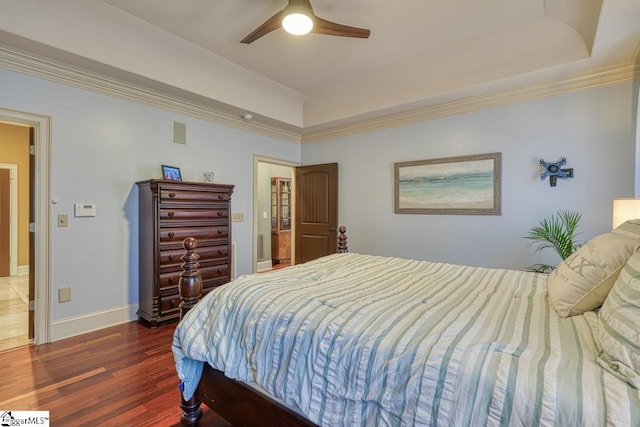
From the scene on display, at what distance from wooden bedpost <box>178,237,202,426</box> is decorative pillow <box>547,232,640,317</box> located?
1708 mm

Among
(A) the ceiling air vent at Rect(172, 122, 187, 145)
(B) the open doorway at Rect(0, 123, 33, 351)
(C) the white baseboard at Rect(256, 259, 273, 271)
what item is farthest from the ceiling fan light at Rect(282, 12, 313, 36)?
(B) the open doorway at Rect(0, 123, 33, 351)

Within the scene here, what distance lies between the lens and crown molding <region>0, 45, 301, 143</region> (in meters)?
2.58

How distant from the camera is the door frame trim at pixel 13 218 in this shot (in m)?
5.23

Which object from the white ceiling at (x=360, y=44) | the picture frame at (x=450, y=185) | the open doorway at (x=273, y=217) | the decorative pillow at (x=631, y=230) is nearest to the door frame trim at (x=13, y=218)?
the white ceiling at (x=360, y=44)

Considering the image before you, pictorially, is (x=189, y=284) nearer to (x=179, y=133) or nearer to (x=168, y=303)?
(x=168, y=303)

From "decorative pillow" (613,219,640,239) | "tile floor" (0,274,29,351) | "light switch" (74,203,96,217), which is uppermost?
"light switch" (74,203,96,217)

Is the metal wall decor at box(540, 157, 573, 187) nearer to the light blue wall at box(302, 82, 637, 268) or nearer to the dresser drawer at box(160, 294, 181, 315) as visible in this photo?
the light blue wall at box(302, 82, 637, 268)

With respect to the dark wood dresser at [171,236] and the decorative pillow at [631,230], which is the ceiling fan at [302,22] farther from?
the decorative pillow at [631,230]

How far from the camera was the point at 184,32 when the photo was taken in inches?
118

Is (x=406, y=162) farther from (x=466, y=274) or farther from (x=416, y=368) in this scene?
(x=416, y=368)

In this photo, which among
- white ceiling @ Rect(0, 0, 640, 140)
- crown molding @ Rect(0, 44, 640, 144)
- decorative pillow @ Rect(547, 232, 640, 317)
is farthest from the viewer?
crown molding @ Rect(0, 44, 640, 144)

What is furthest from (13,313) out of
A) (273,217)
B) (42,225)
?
(273,217)

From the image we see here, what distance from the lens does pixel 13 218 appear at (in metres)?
5.28

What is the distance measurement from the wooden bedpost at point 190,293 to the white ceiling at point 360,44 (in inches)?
88.3
